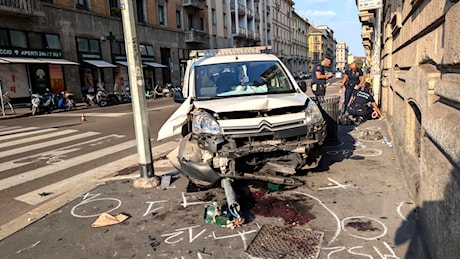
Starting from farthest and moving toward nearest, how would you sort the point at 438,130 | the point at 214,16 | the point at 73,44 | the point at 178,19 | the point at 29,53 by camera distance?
1. the point at 214,16
2. the point at 178,19
3. the point at 73,44
4. the point at 29,53
5. the point at 438,130

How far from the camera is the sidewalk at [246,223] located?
10.1 feet

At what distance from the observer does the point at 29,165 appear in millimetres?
6723

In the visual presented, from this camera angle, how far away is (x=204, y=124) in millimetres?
4215

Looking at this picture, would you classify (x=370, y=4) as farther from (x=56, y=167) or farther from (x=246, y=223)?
(x=56, y=167)

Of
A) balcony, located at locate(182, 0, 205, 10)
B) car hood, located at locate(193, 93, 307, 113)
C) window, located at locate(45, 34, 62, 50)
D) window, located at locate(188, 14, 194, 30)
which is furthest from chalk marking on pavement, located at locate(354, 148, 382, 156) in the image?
window, located at locate(188, 14, 194, 30)

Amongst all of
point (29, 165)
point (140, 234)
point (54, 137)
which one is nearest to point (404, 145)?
point (140, 234)

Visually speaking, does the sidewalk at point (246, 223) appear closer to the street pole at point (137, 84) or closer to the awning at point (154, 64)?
the street pole at point (137, 84)

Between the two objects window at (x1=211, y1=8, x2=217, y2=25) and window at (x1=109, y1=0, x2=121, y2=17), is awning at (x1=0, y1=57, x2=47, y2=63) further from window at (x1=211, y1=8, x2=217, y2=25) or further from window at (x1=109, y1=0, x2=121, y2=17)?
window at (x1=211, y1=8, x2=217, y2=25)

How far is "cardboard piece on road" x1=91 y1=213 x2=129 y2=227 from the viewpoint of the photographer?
378cm

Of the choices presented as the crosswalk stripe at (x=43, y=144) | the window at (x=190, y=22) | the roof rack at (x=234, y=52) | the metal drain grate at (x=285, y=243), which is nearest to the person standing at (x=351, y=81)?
the roof rack at (x=234, y=52)

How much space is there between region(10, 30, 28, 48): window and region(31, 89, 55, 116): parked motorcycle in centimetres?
416

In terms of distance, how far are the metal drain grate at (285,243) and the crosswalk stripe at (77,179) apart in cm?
340

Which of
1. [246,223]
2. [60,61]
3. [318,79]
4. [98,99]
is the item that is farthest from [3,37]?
[246,223]

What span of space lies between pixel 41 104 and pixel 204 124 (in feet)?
53.7
